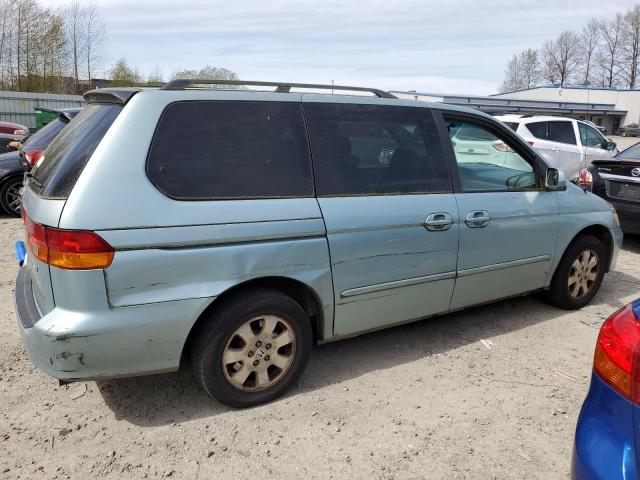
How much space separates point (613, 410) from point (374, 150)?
2.11 metres

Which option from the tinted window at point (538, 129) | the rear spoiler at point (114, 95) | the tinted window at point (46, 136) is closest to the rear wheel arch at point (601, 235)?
the rear spoiler at point (114, 95)

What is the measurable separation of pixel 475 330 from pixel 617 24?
89968 mm

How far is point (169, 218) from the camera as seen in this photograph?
8.42 feet

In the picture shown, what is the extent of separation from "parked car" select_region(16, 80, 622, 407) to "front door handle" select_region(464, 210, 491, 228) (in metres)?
0.01

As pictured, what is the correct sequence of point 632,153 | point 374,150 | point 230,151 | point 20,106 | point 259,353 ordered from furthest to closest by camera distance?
point 20,106 → point 632,153 → point 374,150 → point 259,353 → point 230,151

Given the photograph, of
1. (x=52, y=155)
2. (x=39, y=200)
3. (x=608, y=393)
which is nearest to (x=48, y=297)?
(x=39, y=200)

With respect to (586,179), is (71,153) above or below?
above

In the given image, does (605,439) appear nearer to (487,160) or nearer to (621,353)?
(621,353)

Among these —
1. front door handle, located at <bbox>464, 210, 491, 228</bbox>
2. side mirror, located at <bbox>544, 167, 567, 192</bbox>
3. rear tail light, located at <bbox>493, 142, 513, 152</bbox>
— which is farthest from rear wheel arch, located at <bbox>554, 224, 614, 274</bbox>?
front door handle, located at <bbox>464, 210, 491, 228</bbox>

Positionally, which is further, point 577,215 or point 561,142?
point 561,142

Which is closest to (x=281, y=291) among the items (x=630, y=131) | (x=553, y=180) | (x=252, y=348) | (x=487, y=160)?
(x=252, y=348)

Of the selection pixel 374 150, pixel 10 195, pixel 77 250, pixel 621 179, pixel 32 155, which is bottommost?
pixel 10 195

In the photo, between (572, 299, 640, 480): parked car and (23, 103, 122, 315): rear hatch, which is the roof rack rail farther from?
(572, 299, 640, 480): parked car

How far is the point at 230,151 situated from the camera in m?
2.84
